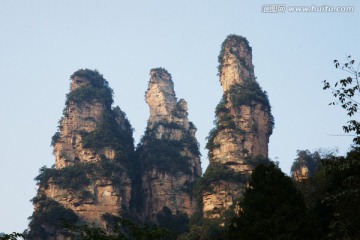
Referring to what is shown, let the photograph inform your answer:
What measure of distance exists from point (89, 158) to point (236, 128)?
24.8 m

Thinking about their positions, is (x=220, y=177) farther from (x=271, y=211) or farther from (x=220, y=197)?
(x=271, y=211)

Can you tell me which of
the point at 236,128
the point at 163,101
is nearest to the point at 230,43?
the point at 236,128

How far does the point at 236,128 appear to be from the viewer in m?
68.3

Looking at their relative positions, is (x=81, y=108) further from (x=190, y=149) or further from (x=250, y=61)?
(x=250, y=61)

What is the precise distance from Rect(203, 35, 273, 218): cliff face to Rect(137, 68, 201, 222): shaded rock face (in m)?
11.1

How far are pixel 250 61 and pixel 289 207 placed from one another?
55.3 metres

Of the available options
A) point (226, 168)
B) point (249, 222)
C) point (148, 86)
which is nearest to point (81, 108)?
point (148, 86)

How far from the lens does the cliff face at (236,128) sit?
63.2m

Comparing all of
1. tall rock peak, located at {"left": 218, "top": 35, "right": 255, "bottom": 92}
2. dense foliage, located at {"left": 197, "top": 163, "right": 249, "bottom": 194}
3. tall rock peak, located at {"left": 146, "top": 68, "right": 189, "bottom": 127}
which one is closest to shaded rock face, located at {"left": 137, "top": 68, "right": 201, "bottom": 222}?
tall rock peak, located at {"left": 146, "top": 68, "right": 189, "bottom": 127}

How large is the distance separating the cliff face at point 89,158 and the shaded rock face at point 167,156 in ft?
14.2

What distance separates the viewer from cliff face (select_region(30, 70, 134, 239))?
224 feet

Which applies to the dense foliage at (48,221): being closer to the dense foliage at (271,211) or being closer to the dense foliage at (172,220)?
the dense foliage at (172,220)

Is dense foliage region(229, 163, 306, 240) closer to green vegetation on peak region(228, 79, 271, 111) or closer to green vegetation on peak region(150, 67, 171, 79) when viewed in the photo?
green vegetation on peak region(228, 79, 271, 111)

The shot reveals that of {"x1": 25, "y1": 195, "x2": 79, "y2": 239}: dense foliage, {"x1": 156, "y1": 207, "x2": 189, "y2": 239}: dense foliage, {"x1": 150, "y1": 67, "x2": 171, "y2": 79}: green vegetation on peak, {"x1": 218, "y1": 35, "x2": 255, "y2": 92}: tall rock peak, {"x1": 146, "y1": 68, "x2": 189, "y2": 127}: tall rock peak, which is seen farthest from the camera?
{"x1": 150, "y1": 67, "x2": 171, "y2": 79}: green vegetation on peak
